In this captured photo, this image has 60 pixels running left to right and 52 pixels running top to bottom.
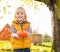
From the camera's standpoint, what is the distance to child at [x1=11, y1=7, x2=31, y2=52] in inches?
142

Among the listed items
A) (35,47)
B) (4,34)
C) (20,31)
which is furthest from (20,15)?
(35,47)

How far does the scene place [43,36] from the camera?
12.1ft

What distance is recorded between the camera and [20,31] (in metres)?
3.61

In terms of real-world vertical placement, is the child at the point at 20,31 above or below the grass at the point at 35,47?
above

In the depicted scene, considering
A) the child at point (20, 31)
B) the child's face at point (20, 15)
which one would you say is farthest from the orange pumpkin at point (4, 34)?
the child's face at point (20, 15)

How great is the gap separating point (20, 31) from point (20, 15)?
0.21 m

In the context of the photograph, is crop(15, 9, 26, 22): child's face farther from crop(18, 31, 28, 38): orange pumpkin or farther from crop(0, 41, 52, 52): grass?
crop(0, 41, 52, 52): grass

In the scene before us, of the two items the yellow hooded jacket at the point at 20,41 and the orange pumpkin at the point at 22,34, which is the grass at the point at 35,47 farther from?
the orange pumpkin at the point at 22,34

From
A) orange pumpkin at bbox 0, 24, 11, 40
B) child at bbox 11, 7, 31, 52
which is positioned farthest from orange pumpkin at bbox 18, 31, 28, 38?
orange pumpkin at bbox 0, 24, 11, 40

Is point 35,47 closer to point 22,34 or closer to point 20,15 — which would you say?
point 22,34

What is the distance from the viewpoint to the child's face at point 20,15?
3.61 meters

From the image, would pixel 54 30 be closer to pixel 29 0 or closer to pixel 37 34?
pixel 37 34

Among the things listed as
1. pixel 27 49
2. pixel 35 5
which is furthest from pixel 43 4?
pixel 27 49

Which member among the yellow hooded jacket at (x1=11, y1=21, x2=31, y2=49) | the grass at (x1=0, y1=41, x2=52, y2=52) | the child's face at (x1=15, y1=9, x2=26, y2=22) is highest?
the child's face at (x1=15, y1=9, x2=26, y2=22)
